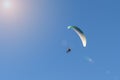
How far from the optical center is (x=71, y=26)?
53.4m

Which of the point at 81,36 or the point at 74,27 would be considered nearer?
the point at 74,27

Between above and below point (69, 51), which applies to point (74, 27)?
above

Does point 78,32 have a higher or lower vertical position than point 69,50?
higher

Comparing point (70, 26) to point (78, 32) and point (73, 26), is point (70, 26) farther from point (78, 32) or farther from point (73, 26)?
point (78, 32)

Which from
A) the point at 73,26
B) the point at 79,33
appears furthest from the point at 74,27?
the point at 79,33

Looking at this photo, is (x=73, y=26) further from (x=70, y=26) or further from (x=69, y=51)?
(x=69, y=51)

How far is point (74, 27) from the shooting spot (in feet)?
177

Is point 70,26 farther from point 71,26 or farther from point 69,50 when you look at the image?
point 69,50

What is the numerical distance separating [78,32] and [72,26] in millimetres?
4590

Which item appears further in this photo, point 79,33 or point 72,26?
point 79,33

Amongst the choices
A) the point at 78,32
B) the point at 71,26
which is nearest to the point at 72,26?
the point at 71,26

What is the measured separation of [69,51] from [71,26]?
19.9ft

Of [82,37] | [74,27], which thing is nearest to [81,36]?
[82,37]

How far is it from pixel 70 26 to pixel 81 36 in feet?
21.3
